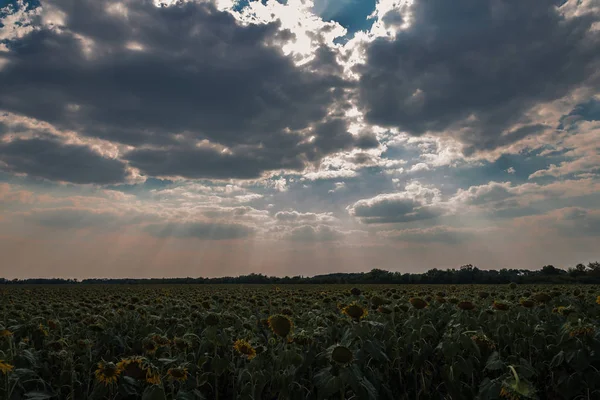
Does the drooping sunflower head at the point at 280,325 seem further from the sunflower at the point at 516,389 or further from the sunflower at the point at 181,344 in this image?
the sunflower at the point at 516,389

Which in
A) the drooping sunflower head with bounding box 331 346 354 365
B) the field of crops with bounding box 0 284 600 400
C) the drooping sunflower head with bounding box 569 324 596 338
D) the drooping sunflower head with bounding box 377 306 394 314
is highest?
the drooping sunflower head with bounding box 377 306 394 314

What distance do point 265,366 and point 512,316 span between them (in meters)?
6.13

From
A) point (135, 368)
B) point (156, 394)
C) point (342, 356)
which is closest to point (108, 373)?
point (135, 368)

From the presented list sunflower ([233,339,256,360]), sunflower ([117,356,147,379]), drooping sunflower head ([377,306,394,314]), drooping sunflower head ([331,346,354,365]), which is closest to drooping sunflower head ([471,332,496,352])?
drooping sunflower head ([377,306,394,314])

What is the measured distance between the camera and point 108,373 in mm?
4855

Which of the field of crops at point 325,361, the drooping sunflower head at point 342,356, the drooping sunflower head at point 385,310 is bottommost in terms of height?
the field of crops at point 325,361

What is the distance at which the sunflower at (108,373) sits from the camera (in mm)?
4812

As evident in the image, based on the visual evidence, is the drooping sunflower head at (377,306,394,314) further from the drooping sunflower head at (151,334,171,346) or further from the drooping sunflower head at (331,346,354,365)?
the drooping sunflower head at (151,334,171,346)

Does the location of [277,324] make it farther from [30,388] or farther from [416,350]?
[30,388]

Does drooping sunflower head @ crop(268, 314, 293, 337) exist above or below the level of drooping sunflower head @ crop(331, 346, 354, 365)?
above

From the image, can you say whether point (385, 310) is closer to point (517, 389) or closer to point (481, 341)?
point (481, 341)

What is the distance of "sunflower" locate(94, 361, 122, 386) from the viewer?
15.8 ft

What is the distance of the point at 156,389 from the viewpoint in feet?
12.8

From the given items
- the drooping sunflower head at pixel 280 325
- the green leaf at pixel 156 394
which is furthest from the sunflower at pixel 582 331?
the green leaf at pixel 156 394
